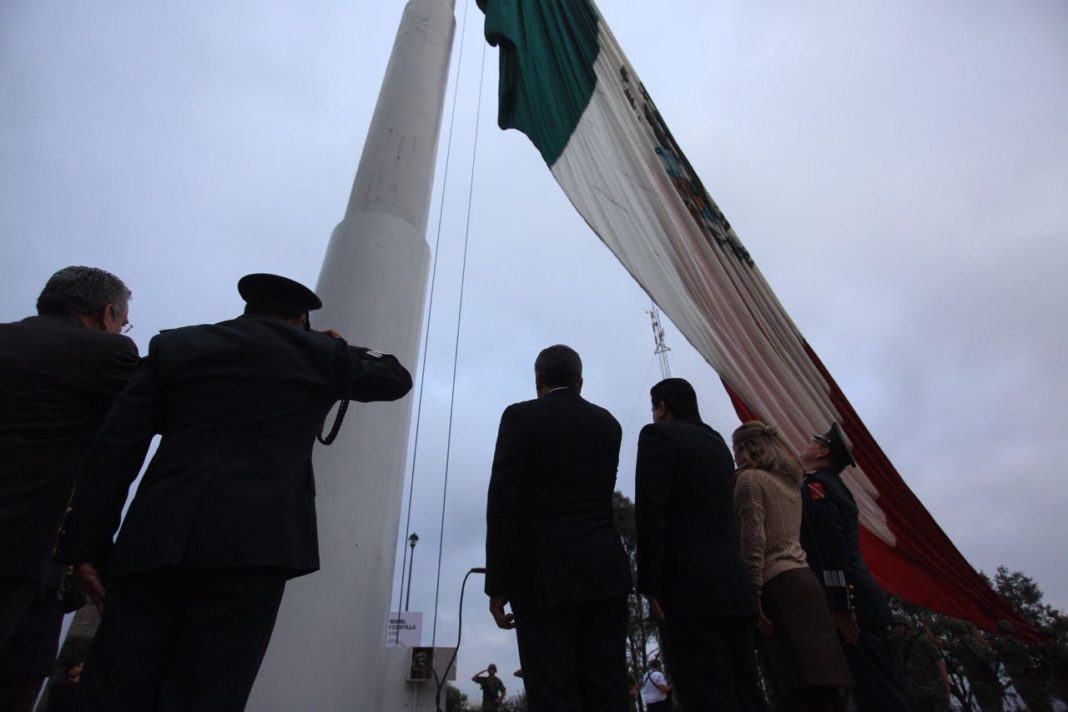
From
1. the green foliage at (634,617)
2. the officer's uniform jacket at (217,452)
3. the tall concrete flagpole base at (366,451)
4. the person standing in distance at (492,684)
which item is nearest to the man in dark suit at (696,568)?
the tall concrete flagpole base at (366,451)

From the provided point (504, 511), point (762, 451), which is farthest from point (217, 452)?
point (762, 451)

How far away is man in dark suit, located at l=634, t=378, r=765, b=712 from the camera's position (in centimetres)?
255

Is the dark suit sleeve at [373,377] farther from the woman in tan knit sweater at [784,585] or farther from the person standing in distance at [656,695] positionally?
the person standing in distance at [656,695]

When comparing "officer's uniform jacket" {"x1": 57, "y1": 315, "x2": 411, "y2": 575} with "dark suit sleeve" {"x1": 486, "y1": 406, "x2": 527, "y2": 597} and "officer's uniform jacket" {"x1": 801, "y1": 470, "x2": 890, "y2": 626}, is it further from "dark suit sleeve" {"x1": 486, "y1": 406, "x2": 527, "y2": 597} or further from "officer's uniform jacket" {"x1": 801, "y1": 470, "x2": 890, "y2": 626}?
"officer's uniform jacket" {"x1": 801, "y1": 470, "x2": 890, "y2": 626}

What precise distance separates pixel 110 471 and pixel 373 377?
0.79 meters

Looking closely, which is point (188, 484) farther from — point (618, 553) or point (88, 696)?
point (618, 553)

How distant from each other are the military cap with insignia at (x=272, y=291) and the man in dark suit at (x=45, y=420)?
59cm

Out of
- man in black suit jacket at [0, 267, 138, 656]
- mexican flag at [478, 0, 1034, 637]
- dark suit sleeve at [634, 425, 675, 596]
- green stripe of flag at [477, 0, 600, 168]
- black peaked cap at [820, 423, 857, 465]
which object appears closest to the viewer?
man in black suit jacket at [0, 267, 138, 656]

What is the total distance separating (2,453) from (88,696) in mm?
1044

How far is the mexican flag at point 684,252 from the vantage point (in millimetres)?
4848

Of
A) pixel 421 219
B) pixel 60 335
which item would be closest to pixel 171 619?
pixel 60 335

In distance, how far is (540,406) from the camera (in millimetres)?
2691

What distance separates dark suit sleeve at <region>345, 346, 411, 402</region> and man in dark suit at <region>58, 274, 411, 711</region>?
84 mm

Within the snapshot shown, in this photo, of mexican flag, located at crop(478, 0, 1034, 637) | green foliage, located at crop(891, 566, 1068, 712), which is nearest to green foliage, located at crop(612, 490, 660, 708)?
green foliage, located at crop(891, 566, 1068, 712)
